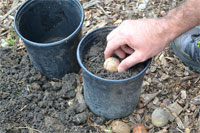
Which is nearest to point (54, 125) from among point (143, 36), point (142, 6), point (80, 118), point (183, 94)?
point (80, 118)

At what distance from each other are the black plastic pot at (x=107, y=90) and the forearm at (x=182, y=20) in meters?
0.30

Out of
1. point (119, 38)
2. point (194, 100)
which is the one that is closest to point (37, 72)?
point (119, 38)

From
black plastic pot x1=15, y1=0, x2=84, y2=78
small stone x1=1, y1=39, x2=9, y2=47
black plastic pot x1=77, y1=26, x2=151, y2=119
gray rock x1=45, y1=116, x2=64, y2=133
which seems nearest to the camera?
black plastic pot x1=77, y1=26, x2=151, y2=119

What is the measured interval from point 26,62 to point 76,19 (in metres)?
0.70

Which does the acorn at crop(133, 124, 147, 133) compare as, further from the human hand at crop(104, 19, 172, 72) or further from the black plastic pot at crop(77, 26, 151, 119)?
the human hand at crop(104, 19, 172, 72)

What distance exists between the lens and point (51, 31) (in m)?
2.60

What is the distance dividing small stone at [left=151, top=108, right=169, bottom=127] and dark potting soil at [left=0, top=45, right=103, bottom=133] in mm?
501

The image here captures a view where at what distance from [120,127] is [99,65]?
57 centimetres

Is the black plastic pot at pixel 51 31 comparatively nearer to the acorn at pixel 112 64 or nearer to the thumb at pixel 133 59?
the acorn at pixel 112 64

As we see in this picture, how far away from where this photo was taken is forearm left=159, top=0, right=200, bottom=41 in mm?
1505

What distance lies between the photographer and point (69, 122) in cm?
203

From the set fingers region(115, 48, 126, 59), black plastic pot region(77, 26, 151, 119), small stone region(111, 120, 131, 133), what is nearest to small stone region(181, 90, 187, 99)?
black plastic pot region(77, 26, 151, 119)

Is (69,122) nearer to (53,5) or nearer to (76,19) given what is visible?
(76,19)

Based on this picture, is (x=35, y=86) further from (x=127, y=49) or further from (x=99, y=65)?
(x=127, y=49)
